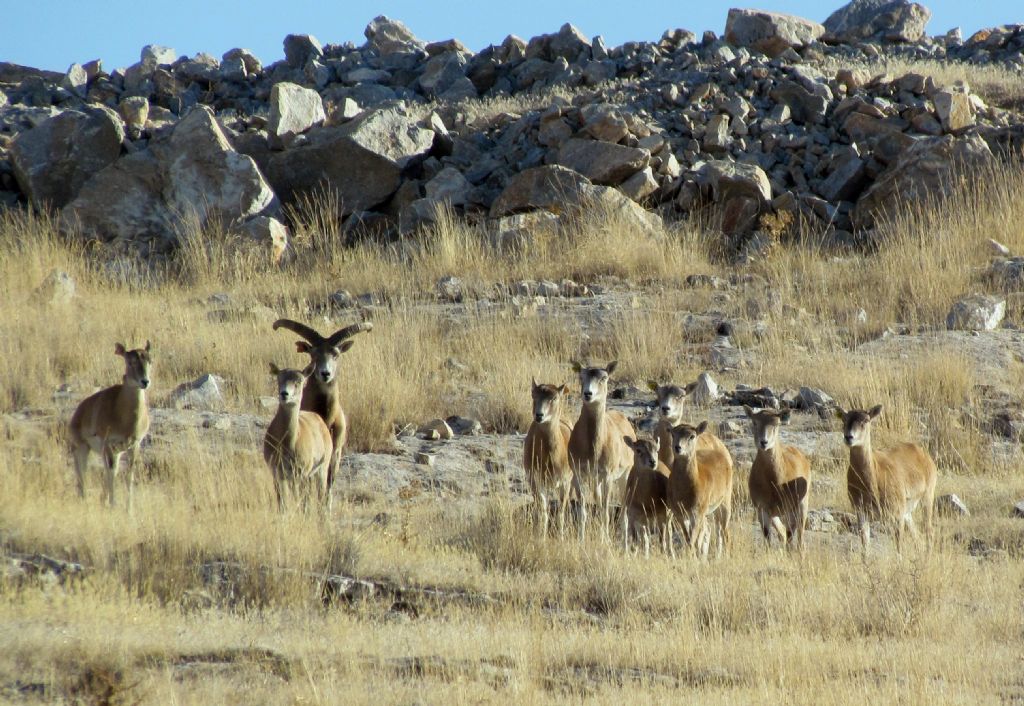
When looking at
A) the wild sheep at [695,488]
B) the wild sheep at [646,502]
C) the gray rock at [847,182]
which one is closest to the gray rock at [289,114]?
the gray rock at [847,182]

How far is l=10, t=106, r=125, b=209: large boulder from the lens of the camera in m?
23.3

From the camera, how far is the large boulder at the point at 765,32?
91.5 feet

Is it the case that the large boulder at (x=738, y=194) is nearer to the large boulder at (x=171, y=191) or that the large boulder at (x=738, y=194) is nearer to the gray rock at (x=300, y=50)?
the large boulder at (x=171, y=191)

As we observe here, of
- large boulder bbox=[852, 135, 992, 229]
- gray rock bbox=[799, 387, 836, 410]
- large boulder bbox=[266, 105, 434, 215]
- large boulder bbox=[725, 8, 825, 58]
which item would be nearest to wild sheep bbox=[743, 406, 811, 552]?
gray rock bbox=[799, 387, 836, 410]

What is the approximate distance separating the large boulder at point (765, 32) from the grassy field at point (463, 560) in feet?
36.7

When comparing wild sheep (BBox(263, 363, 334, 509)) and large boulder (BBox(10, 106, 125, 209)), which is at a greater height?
large boulder (BBox(10, 106, 125, 209))

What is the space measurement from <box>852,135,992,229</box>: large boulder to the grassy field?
3176mm

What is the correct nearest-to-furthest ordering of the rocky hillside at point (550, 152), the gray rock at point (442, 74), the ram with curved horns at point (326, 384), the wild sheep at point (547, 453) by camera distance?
1. the wild sheep at point (547, 453)
2. the ram with curved horns at point (326, 384)
3. the rocky hillside at point (550, 152)
4. the gray rock at point (442, 74)

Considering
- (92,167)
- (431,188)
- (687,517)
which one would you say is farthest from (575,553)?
(92,167)

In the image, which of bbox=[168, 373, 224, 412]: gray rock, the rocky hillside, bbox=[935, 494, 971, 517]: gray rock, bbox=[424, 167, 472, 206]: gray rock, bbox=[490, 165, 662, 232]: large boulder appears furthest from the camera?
bbox=[424, 167, 472, 206]: gray rock

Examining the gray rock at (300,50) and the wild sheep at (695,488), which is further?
the gray rock at (300,50)

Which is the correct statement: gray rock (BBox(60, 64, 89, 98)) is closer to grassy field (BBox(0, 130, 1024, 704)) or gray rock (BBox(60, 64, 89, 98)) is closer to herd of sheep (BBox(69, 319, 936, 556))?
grassy field (BBox(0, 130, 1024, 704))

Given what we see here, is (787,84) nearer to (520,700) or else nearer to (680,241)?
(680,241)

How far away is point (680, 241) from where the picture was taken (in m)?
20.5
